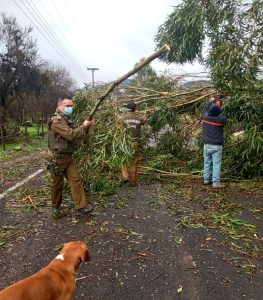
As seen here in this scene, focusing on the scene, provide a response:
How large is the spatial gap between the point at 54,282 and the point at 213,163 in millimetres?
5961

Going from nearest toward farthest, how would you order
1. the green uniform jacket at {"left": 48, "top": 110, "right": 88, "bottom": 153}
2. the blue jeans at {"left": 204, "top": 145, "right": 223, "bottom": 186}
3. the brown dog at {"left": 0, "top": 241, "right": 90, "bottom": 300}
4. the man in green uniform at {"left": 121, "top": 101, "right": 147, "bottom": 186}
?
1. the brown dog at {"left": 0, "top": 241, "right": 90, "bottom": 300}
2. the green uniform jacket at {"left": 48, "top": 110, "right": 88, "bottom": 153}
3. the blue jeans at {"left": 204, "top": 145, "right": 223, "bottom": 186}
4. the man in green uniform at {"left": 121, "top": 101, "right": 147, "bottom": 186}

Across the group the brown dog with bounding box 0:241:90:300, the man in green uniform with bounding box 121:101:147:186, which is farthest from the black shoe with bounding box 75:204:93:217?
the brown dog with bounding box 0:241:90:300

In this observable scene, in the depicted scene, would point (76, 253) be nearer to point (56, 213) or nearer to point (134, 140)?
point (56, 213)

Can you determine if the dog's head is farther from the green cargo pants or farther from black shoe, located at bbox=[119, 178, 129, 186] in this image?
black shoe, located at bbox=[119, 178, 129, 186]

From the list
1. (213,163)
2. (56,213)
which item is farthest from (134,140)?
(56,213)

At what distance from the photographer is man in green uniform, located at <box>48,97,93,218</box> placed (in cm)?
599

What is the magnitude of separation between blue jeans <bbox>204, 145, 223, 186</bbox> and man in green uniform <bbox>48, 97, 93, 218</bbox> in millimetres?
3294

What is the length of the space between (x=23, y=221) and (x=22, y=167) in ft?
19.8

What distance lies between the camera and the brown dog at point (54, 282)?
2.86m

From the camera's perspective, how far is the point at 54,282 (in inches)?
124

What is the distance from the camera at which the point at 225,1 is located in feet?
27.7

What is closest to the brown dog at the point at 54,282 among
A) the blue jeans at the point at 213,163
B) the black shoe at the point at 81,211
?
the black shoe at the point at 81,211

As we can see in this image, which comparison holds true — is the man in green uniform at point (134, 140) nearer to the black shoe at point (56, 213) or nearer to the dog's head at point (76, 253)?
the black shoe at point (56, 213)

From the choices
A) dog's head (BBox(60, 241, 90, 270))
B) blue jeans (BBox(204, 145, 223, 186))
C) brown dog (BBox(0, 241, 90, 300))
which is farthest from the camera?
blue jeans (BBox(204, 145, 223, 186))
